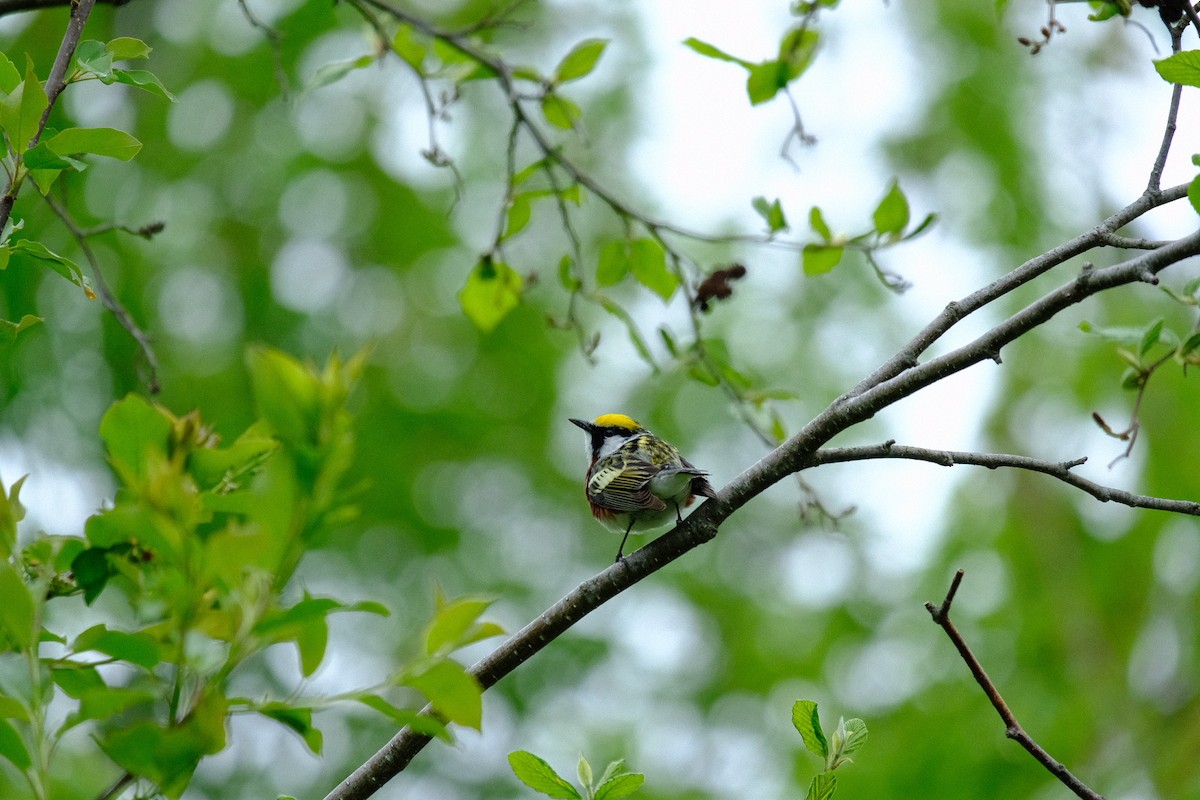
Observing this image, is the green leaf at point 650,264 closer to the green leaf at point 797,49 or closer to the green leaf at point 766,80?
the green leaf at point 766,80

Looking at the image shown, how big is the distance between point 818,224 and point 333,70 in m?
1.65

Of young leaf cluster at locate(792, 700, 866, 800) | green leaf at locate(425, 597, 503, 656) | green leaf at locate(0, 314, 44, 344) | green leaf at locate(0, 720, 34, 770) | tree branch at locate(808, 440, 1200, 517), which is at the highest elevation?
tree branch at locate(808, 440, 1200, 517)

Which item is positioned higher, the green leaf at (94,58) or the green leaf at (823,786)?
the green leaf at (94,58)

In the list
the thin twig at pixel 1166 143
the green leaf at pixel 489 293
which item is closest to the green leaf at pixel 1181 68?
the thin twig at pixel 1166 143

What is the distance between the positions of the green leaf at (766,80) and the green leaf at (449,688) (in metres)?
2.45

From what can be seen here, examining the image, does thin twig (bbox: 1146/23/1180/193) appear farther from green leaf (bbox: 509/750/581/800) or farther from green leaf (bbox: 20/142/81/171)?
green leaf (bbox: 20/142/81/171)

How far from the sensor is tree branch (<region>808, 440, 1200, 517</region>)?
187cm

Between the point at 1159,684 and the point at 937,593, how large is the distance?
193cm

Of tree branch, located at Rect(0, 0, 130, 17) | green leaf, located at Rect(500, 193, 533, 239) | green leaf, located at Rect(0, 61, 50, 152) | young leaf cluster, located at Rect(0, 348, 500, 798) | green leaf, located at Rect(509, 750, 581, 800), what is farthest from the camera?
green leaf, located at Rect(500, 193, 533, 239)

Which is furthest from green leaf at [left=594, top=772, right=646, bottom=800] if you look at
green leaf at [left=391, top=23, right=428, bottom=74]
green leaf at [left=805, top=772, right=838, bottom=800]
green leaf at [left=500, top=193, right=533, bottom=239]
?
green leaf at [left=391, top=23, right=428, bottom=74]

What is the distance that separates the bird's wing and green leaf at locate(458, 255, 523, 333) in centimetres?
80

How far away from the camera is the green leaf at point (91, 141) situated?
1.69 meters

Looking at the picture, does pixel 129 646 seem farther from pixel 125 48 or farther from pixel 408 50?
pixel 408 50

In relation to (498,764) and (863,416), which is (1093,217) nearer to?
(498,764)
